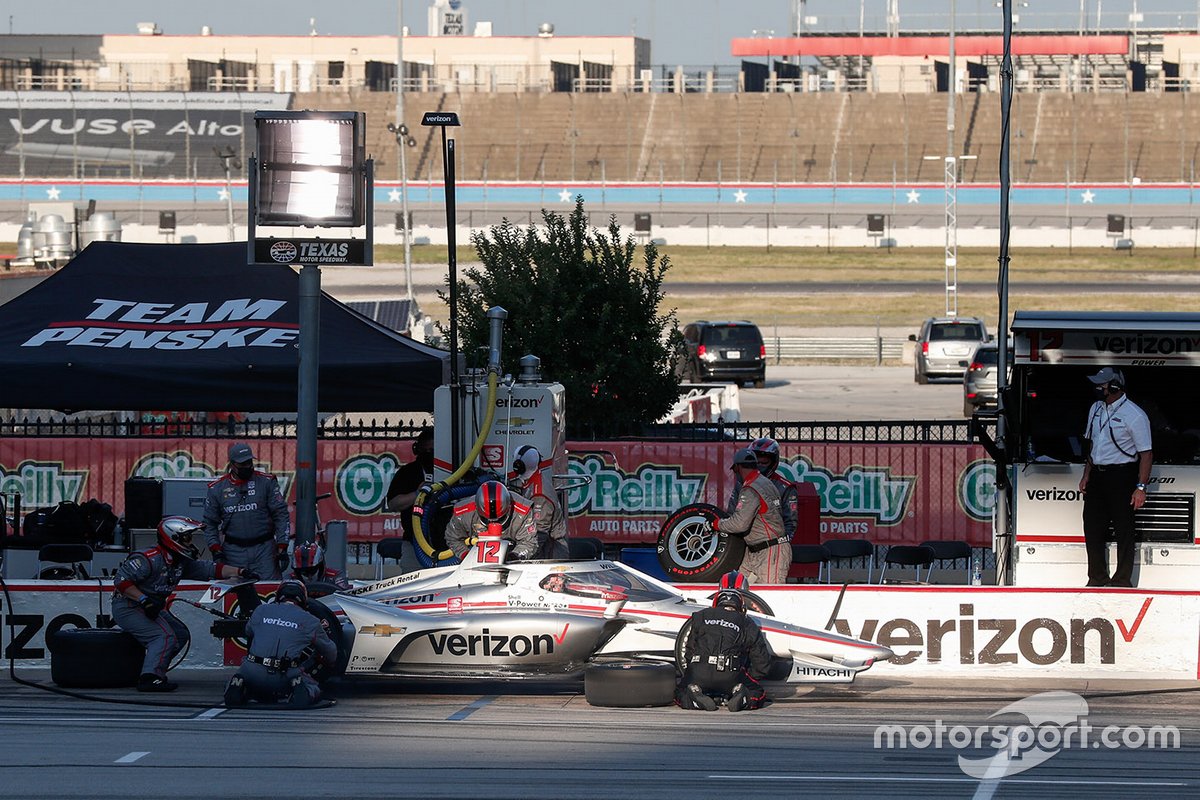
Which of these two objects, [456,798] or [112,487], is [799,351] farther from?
[456,798]

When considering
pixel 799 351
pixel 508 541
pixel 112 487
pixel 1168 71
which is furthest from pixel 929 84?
pixel 508 541

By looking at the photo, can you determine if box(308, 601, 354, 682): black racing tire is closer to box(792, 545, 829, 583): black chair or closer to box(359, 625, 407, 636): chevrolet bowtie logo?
box(359, 625, 407, 636): chevrolet bowtie logo

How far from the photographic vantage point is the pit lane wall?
41.7 ft

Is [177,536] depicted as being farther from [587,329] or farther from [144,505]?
[587,329]

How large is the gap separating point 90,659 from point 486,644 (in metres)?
3.05

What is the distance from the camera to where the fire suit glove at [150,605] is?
485 inches

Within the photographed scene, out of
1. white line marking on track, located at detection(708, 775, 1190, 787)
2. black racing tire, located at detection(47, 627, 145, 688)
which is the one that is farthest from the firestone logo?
white line marking on track, located at detection(708, 775, 1190, 787)

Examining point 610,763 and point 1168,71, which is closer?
point 610,763

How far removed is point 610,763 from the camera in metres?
9.61

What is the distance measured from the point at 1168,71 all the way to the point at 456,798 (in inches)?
4011

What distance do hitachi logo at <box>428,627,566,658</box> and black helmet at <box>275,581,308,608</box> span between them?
980mm

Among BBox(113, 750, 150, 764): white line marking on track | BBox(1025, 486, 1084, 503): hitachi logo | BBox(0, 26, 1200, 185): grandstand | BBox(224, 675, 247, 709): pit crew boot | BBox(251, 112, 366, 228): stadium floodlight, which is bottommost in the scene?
BBox(113, 750, 150, 764): white line marking on track

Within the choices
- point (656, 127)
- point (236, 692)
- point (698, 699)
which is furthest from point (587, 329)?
point (656, 127)

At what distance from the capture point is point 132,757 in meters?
9.77
